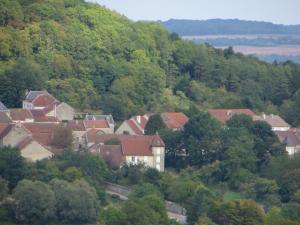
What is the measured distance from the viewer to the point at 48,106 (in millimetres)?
55312

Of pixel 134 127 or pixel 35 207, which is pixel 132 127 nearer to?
pixel 134 127

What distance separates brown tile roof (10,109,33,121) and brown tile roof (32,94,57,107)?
65.6 inches

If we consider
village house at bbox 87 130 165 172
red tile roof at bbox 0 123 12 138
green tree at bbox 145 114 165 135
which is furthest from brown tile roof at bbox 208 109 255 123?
red tile roof at bbox 0 123 12 138

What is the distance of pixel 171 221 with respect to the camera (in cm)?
4169

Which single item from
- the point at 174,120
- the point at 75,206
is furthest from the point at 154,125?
the point at 75,206

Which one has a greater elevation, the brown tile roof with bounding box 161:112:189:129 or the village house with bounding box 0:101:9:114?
the village house with bounding box 0:101:9:114

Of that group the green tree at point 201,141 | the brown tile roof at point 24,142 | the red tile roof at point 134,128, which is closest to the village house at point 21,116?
the red tile roof at point 134,128

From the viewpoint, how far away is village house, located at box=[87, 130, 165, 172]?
49.2 metres

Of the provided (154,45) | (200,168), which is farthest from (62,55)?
(200,168)

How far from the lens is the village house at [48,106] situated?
54969 millimetres

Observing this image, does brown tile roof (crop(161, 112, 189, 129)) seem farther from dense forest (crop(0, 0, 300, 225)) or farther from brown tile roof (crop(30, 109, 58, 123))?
brown tile roof (crop(30, 109, 58, 123))

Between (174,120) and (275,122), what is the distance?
16.8 ft

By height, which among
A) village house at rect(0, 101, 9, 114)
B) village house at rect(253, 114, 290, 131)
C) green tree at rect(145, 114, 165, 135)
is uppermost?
village house at rect(0, 101, 9, 114)

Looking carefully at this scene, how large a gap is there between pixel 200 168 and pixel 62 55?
15857mm
